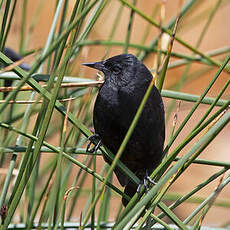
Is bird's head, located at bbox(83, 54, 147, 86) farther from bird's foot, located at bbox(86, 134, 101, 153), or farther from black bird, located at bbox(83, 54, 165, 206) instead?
bird's foot, located at bbox(86, 134, 101, 153)

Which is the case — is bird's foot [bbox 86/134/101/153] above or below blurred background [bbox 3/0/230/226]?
below

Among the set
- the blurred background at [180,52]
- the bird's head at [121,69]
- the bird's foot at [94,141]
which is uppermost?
the blurred background at [180,52]

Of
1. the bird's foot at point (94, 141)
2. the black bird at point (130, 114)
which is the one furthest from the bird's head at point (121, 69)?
the bird's foot at point (94, 141)

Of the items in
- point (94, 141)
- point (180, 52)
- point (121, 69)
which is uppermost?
point (180, 52)

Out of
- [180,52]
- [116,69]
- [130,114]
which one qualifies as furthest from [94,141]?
[180,52]

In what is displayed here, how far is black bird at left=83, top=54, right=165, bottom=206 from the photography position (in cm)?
173

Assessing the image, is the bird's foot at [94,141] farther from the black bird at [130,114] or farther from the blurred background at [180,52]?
the blurred background at [180,52]

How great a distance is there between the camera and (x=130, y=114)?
1.72 meters

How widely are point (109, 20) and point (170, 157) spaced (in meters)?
3.98

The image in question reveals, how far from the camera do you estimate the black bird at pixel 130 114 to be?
1.73 m

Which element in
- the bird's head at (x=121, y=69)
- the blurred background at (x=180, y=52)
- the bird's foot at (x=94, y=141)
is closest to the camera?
the bird's foot at (x=94, y=141)

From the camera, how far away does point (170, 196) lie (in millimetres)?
2182

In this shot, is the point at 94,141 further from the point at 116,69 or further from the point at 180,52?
the point at 180,52

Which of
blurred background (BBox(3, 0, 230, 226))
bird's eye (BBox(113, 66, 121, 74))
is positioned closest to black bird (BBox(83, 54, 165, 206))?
bird's eye (BBox(113, 66, 121, 74))
